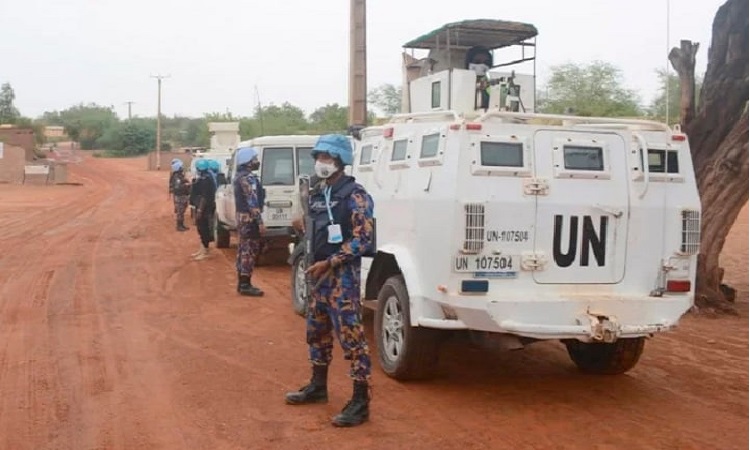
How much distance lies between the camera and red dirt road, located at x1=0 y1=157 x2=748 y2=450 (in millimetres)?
5543

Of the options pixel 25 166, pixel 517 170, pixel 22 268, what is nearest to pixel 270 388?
pixel 517 170

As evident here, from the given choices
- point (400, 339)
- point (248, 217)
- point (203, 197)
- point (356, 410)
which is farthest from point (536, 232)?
point (203, 197)

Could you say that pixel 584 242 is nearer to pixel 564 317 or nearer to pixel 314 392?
pixel 564 317

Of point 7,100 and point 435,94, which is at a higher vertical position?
point 7,100

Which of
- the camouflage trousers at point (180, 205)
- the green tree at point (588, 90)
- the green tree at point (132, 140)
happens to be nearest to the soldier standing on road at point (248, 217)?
the camouflage trousers at point (180, 205)

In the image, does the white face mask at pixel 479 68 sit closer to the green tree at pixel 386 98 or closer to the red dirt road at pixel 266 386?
the red dirt road at pixel 266 386

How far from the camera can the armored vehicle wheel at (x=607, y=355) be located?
22.7 feet

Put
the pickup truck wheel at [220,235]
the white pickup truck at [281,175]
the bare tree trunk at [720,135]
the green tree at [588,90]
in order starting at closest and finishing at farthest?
the bare tree trunk at [720,135] < the white pickup truck at [281,175] < the pickup truck wheel at [220,235] < the green tree at [588,90]

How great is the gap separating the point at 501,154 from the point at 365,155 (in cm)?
210

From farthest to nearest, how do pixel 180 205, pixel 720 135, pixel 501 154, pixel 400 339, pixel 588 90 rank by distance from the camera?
pixel 588 90, pixel 180 205, pixel 720 135, pixel 400 339, pixel 501 154

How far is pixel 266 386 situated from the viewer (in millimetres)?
6695

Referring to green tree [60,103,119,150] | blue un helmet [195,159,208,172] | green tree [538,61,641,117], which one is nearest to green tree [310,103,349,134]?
green tree [538,61,641,117]

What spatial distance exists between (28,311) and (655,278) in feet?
22.3

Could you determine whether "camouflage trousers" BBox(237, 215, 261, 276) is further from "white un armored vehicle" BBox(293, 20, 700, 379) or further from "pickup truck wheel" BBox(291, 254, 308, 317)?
"white un armored vehicle" BBox(293, 20, 700, 379)
